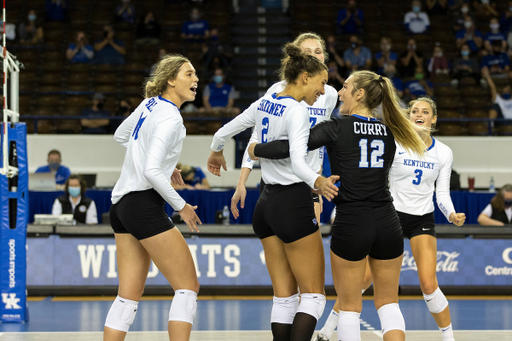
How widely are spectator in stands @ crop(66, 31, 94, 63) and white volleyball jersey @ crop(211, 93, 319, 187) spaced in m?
10.8

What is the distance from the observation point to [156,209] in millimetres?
3373

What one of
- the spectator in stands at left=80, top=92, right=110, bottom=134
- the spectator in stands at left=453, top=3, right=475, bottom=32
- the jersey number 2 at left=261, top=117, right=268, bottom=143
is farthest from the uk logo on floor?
the spectator in stands at left=453, top=3, right=475, bottom=32

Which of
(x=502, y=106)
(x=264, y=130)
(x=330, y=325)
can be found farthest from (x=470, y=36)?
(x=264, y=130)

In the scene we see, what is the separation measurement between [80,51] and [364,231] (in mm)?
11755

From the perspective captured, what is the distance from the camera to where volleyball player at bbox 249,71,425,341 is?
10.3 feet

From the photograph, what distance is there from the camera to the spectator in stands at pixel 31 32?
13.9 m

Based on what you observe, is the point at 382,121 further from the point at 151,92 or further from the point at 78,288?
the point at 78,288

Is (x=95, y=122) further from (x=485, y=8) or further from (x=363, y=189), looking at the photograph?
(x=485, y=8)

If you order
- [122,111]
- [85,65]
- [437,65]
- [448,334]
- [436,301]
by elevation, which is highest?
[437,65]

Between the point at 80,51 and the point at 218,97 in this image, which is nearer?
the point at 218,97

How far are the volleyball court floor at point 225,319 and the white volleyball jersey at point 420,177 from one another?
1177mm

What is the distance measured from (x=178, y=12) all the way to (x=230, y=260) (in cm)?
954

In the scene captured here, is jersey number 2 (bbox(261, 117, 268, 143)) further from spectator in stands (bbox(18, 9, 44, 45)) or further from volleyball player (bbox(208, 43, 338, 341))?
spectator in stands (bbox(18, 9, 44, 45))

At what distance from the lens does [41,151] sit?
37.8 ft
